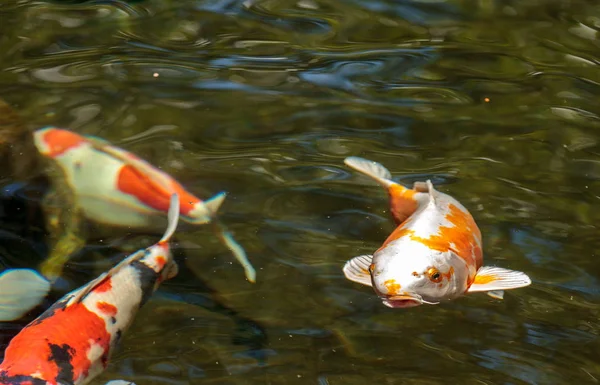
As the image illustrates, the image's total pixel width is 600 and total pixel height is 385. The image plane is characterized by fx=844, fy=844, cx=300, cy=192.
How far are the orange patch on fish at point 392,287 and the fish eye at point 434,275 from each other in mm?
159

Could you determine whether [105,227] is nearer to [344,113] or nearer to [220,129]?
[220,129]

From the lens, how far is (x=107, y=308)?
12.7ft

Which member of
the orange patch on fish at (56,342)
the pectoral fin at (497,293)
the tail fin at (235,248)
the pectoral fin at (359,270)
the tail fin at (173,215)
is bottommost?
the tail fin at (235,248)

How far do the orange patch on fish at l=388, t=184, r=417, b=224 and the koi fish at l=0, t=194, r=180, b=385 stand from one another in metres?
1.18

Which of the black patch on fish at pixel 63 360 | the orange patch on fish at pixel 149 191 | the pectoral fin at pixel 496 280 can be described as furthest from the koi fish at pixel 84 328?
the pectoral fin at pixel 496 280

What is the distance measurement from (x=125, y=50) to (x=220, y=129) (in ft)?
4.69

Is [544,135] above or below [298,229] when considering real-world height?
above

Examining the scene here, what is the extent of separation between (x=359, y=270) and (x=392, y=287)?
44 centimetres

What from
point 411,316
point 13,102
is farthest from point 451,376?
point 13,102

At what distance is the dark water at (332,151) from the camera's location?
410cm

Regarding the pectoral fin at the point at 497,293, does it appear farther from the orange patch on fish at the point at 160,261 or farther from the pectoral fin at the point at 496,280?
the orange patch on fish at the point at 160,261

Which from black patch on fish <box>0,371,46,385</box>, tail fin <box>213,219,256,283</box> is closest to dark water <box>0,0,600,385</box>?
tail fin <box>213,219,256,283</box>

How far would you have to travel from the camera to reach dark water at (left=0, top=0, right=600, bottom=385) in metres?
4.10

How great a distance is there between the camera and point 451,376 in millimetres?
3959
